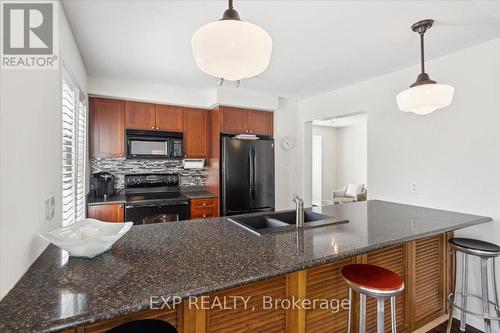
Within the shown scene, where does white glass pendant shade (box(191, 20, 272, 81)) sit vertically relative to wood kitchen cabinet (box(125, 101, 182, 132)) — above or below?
below

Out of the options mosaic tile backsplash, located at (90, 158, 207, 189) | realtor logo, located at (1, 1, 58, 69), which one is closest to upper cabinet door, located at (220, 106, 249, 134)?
mosaic tile backsplash, located at (90, 158, 207, 189)

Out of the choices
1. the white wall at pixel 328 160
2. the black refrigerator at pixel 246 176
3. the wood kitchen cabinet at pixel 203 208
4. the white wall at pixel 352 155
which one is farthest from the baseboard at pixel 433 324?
the white wall at pixel 328 160

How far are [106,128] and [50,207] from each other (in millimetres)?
2207

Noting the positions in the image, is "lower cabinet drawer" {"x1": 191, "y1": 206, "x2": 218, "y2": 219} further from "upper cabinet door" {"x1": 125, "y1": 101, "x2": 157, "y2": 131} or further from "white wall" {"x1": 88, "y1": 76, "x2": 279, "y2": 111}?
"white wall" {"x1": 88, "y1": 76, "x2": 279, "y2": 111}

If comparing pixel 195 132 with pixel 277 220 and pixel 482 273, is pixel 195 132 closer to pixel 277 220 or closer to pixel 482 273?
pixel 277 220

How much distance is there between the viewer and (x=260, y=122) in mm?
3979

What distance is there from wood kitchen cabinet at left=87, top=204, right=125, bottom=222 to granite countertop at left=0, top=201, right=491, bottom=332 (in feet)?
4.91

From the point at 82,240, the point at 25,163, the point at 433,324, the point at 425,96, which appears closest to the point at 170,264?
the point at 82,240

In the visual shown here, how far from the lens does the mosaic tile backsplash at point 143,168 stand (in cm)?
342

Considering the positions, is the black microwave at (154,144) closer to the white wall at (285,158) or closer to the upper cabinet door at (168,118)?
the upper cabinet door at (168,118)

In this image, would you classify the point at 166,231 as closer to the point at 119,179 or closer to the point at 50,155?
the point at 50,155

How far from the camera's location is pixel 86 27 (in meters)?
1.95

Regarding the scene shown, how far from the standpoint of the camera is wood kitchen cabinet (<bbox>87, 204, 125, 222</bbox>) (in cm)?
282

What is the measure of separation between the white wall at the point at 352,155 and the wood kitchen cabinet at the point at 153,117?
5.56m
